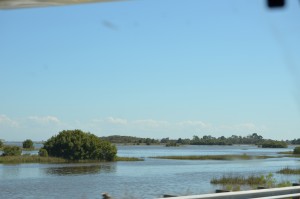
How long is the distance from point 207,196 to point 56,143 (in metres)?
83.9

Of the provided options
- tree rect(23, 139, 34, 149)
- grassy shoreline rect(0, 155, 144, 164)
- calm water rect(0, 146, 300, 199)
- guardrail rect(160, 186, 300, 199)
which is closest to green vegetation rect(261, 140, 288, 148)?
tree rect(23, 139, 34, 149)

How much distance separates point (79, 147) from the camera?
89500 millimetres

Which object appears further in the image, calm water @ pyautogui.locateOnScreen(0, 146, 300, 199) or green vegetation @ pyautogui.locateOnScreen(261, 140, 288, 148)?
Answer: green vegetation @ pyautogui.locateOnScreen(261, 140, 288, 148)

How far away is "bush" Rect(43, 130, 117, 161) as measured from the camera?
89500mm

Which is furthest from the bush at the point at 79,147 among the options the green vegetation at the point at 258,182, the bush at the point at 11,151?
the green vegetation at the point at 258,182

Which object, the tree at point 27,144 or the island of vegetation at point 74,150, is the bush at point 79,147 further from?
the tree at point 27,144

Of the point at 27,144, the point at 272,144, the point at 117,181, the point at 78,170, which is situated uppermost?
the point at 27,144

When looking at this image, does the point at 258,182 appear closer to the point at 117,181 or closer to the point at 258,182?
the point at 258,182

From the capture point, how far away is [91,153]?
90.2m

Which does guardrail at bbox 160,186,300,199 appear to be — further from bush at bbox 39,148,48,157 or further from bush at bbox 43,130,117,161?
bush at bbox 39,148,48,157

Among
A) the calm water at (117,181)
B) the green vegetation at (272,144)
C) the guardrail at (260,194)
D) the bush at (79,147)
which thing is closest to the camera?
the guardrail at (260,194)

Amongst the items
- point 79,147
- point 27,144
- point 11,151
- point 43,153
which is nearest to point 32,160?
point 43,153

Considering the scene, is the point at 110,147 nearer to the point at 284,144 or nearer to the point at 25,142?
the point at 25,142

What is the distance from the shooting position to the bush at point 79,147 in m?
89.5
